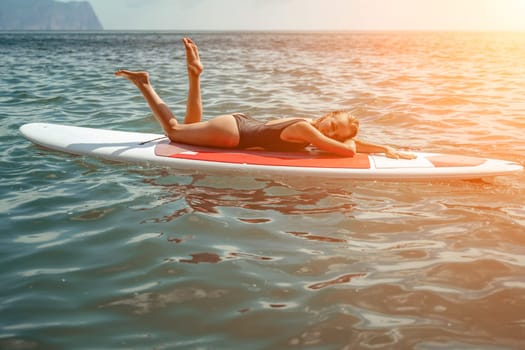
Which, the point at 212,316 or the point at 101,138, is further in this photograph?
the point at 101,138

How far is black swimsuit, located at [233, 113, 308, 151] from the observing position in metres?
5.82

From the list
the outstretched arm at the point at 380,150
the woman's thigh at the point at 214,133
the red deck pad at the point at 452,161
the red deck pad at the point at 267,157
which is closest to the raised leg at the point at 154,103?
the woman's thigh at the point at 214,133

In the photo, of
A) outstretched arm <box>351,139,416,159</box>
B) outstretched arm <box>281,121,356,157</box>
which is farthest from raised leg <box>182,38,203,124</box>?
outstretched arm <box>351,139,416,159</box>

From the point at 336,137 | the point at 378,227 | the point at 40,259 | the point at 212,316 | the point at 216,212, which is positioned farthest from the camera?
the point at 336,137

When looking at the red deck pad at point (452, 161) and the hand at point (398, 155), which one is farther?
the hand at point (398, 155)

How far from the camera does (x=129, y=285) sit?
10.6 feet

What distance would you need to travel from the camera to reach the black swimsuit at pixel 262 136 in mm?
5824

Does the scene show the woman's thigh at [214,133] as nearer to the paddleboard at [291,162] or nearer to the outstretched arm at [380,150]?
the paddleboard at [291,162]

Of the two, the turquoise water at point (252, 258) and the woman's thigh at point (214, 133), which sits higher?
the woman's thigh at point (214, 133)

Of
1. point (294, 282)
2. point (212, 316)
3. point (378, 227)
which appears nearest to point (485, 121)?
point (378, 227)

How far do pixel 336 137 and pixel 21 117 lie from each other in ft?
19.5

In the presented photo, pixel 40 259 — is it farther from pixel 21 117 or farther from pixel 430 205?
pixel 21 117

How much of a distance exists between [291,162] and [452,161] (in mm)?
1725

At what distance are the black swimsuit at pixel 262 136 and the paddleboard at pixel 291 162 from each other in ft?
0.36
